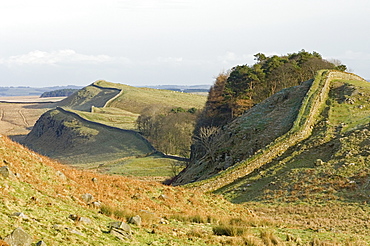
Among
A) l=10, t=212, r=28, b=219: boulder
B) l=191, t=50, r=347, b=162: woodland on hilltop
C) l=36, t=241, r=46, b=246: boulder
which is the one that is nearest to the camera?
l=36, t=241, r=46, b=246: boulder

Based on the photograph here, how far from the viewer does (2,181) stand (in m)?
13.6

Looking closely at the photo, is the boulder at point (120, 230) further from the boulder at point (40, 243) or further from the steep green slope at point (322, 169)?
the steep green slope at point (322, 169)

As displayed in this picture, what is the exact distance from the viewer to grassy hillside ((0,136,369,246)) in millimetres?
11157

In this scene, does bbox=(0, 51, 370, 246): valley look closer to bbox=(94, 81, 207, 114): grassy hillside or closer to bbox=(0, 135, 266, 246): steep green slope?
bbox=(0, 135, 266, 246): steep green slope

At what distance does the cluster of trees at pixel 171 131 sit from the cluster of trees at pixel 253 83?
68.8 feet

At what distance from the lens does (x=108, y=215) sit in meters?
14.6

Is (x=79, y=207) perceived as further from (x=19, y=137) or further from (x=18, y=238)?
(x=19, y=137)

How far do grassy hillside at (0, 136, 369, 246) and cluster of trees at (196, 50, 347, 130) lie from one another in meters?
41.6

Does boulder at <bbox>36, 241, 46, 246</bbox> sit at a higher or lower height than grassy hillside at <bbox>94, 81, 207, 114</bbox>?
lower

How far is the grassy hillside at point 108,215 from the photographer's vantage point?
1116 centimetres

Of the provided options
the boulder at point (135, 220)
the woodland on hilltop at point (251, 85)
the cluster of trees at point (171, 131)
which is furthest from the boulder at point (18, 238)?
the cluster of trees at point (171, 131)

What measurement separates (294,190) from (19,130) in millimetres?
151575

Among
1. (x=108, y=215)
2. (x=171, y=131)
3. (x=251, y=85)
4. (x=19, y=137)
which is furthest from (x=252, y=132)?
(x=19, y=137)

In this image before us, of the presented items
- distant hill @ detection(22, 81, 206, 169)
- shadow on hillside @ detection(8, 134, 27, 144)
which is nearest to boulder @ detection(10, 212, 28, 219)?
distant hill @ detection(22, 81, 206, 169)
